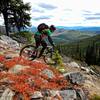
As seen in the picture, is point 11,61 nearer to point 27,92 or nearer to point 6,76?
point 6,76

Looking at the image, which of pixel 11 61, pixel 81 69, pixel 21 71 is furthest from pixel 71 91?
pixel 81 69

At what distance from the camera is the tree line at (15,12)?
5547cm

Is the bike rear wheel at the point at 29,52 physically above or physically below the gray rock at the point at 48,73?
above

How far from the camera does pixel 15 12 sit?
184 feet

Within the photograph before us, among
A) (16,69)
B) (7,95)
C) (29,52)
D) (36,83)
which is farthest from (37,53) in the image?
(7,95)

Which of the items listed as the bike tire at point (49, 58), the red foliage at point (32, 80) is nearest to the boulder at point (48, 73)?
the red foliage at point (32, 80)

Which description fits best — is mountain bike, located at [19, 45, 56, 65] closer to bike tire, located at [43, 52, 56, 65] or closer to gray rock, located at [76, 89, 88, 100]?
bike tire, located at [43, 52, 56, 65]

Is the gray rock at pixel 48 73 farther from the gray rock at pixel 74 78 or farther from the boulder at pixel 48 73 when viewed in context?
the gray rock at pixel 74 78

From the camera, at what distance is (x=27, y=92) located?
17.0 meters

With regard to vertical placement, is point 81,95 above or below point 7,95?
below

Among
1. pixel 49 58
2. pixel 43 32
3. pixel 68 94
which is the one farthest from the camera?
pixel 49 58

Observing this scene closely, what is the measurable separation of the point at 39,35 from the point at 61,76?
382cm

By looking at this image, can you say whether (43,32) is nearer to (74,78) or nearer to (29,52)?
(29,52)

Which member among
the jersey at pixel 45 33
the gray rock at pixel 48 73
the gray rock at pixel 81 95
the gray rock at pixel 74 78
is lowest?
the gray rock at pixel 81 95
